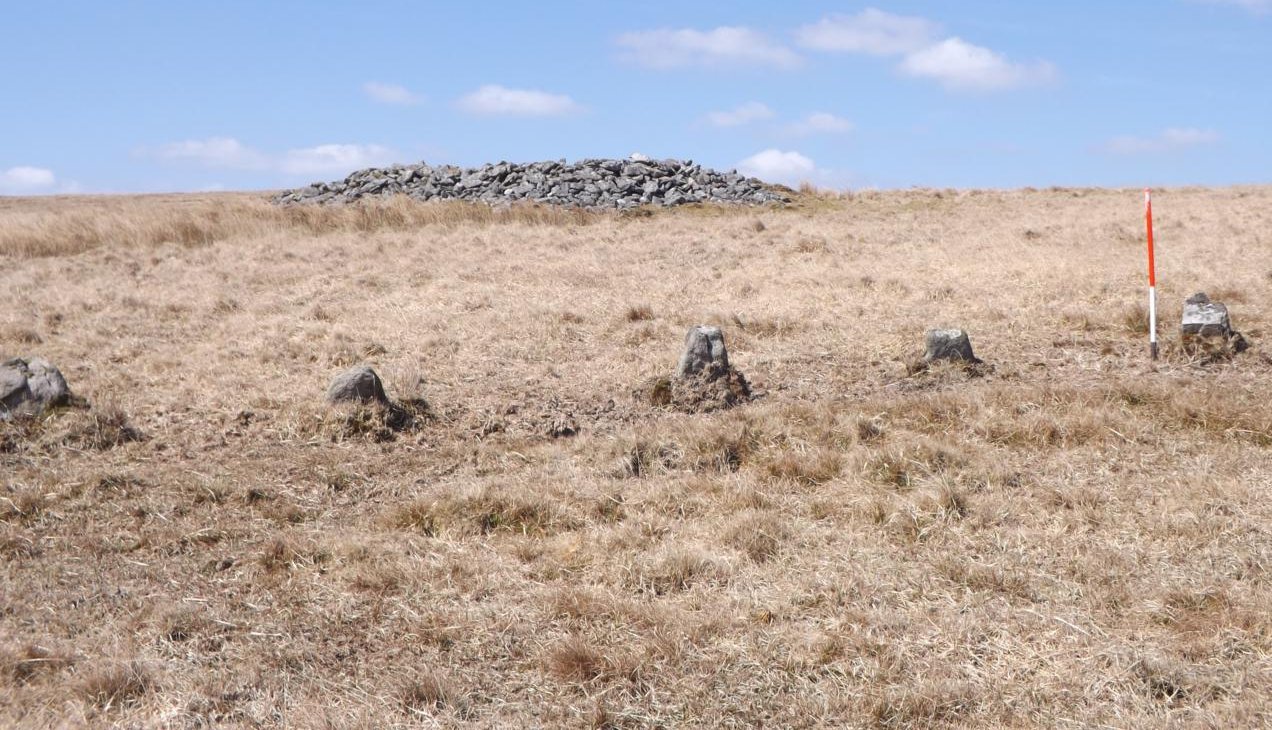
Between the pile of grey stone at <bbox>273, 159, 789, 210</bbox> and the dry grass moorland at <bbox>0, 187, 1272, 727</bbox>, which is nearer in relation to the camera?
the dry grass moorland at <bbox>0, 187, 1272, 727</bbox>

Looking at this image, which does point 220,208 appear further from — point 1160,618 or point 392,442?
point 1160,618

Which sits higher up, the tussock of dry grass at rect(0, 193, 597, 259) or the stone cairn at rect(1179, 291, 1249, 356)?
the tussock of dry grass at rect(0, 193, 597, 259)

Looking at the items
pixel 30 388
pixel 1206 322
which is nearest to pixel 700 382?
pixel 1206 322

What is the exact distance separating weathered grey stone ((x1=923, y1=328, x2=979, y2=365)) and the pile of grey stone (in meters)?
16.0

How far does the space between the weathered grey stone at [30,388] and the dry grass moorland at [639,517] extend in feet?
0.72

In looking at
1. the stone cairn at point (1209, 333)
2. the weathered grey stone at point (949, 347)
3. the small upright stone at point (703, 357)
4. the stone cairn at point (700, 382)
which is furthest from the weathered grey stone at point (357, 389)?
the stone cairn at point (1209, 333)

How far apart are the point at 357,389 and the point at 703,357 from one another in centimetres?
286

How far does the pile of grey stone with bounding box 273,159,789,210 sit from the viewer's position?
25.4m

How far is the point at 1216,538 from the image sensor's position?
5.29 m

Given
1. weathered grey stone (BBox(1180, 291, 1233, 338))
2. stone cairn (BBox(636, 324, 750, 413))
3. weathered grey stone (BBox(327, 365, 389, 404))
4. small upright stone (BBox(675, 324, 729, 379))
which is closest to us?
weathered grey stone (BBox(327, 365, 389, 404))

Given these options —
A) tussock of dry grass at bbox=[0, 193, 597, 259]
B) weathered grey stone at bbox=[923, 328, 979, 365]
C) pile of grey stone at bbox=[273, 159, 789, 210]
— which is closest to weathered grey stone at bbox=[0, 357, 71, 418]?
weathered grey stone at bbox=[923, 328, 979, 365]

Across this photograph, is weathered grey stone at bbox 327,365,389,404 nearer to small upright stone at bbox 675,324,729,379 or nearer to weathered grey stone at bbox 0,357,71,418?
weathered grey stone at bbox 0,357,71,418

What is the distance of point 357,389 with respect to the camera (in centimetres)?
789

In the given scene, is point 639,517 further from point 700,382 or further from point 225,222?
point 225,222
